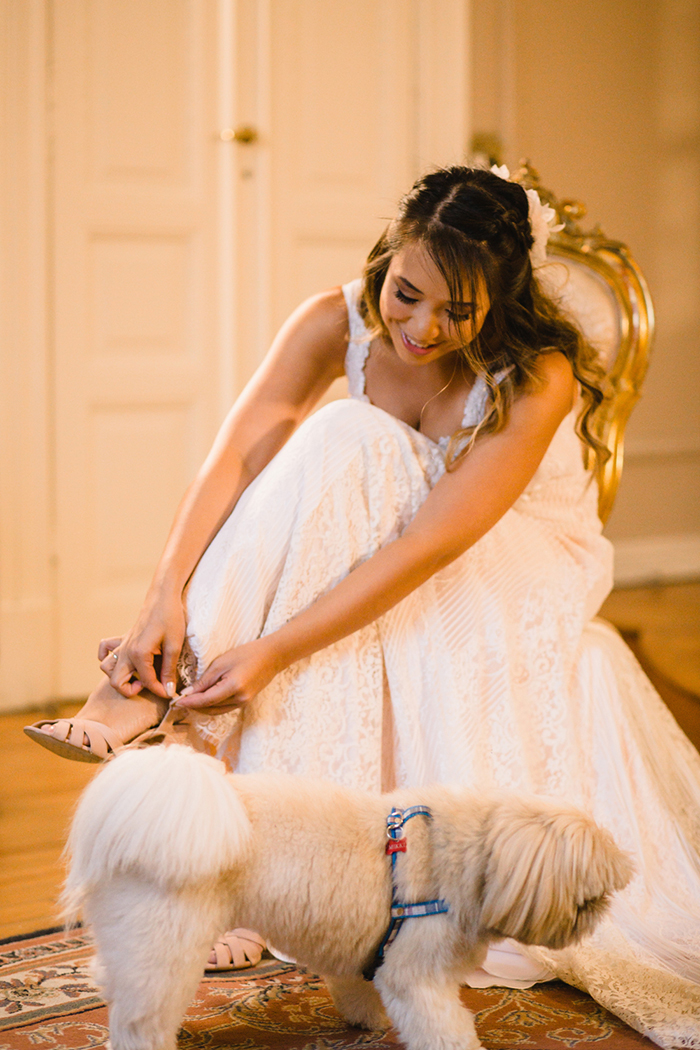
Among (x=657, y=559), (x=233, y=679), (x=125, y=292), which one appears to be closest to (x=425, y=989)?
(x=233, y=679)

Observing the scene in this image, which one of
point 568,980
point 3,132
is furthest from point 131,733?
point 3,132

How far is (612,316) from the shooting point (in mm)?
1976

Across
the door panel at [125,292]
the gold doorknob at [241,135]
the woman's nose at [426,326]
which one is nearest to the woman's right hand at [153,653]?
the woman's nose at [426,326]

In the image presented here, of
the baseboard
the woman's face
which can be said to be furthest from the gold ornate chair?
the baseboard

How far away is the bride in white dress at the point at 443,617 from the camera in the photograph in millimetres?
1394

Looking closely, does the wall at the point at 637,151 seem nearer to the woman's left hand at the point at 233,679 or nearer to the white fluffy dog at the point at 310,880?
the woman's left hand at the point at 233,679

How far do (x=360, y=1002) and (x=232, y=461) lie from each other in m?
0.80

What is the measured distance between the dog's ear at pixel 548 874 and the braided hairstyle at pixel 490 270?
0.63m

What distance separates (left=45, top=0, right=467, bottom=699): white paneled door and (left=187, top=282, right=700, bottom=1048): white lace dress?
1402 millimetres

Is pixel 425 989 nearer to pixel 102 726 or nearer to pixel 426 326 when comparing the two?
pixel 102 726

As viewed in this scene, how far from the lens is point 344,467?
1490 mm

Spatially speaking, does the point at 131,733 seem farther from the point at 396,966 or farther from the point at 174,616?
the point at 396,966

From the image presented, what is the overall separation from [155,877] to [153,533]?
1.93 metres

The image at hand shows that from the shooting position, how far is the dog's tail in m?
0.98
